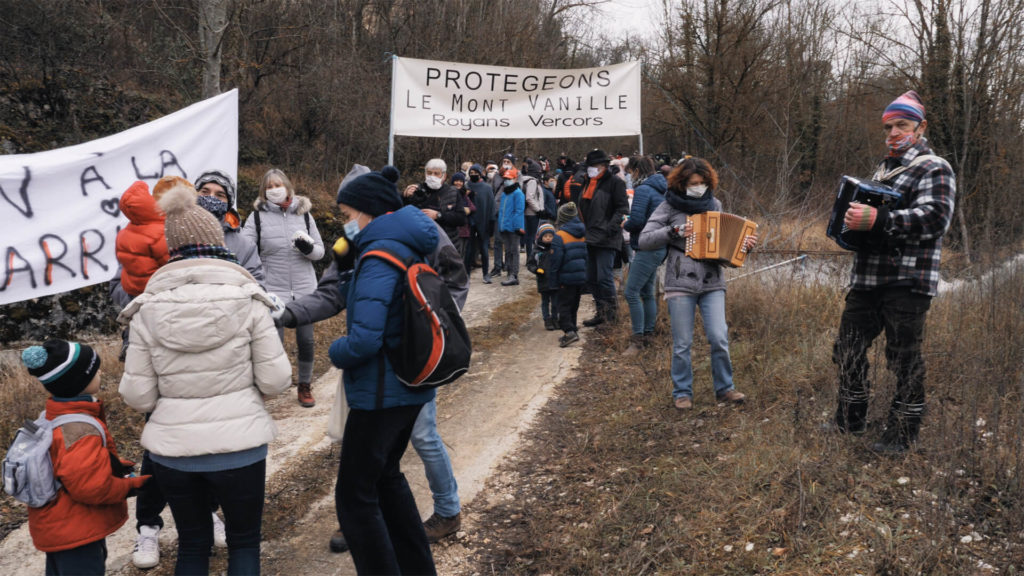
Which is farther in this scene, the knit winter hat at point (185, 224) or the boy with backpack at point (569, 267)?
the boy with backpack at point (569, 267)

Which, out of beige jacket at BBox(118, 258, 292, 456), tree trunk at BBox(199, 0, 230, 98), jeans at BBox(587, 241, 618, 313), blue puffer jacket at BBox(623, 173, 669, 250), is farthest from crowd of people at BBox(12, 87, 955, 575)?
tree trunk at BBox(199, 0, 230, 98)

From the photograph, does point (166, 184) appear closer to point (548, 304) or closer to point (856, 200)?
→ point (856, 200)

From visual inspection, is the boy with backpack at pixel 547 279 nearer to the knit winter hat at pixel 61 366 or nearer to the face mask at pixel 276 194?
the face mask at pixel 276 194

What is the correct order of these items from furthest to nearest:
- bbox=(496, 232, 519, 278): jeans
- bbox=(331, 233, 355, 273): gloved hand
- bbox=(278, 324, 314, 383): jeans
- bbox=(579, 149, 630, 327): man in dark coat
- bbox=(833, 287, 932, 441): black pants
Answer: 1. bbox=(496, 232, 519, 278): jeans
2. bbox=(579, 149, 630, 327): man in dark coat
3. bbox=(278, 324, 314, 383): jeans
4. bbox=(833, 287, 932, 441): black pants
5. bbox=(331, 233, 355, 273): gloved hand

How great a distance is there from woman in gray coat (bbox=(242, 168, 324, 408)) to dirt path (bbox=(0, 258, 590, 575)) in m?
1.11

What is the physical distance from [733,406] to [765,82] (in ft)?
69.5

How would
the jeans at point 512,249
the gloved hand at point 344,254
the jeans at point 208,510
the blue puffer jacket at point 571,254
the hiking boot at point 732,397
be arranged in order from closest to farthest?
the jeans at point 208,510, the gloved hand at point 344,254, the hiking boot at point 732,397, the blue puffer jacket at point 571,254, the jeans at point 512,249

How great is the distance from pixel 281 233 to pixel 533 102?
16.8ft

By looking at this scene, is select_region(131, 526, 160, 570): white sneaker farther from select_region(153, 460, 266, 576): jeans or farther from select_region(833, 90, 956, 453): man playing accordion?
select_region(833, 90, 956, 453): man playing accordion

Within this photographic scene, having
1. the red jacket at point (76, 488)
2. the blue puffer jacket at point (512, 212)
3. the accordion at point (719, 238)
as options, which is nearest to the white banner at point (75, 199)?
the red jacket at point (76, 488)

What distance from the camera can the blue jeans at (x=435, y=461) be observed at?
386 centimetres

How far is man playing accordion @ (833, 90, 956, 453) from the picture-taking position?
4.00 meters

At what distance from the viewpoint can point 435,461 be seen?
3.92 m

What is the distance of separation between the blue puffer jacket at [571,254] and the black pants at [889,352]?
3837 millimetres
